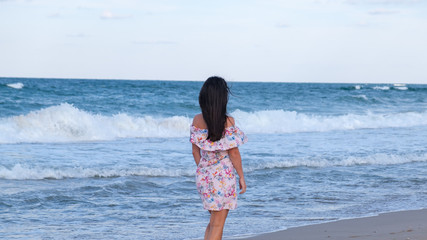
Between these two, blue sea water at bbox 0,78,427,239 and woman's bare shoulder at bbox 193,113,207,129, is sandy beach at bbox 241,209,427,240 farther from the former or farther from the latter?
woman's bare shoulder at bbox 193,113,207,129

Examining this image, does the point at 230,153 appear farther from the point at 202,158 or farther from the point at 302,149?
the point at 302,149

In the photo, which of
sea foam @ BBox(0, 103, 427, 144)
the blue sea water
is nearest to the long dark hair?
the blue sea water

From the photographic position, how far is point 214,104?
3689 mm

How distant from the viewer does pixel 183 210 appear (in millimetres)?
6711

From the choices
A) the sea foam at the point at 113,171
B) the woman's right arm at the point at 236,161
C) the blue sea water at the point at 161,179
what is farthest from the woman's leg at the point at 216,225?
the sea foam at the point at 113,171

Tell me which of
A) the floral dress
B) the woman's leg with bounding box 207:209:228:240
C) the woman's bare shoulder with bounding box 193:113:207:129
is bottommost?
the woman's leg with bounding box 207:209:228:240

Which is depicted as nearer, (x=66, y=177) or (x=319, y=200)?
(x=319, y=200)

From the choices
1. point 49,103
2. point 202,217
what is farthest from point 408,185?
point 49,103

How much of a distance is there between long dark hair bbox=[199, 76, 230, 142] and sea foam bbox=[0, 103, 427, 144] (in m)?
11.4

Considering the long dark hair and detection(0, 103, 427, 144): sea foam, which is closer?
the long dark hair

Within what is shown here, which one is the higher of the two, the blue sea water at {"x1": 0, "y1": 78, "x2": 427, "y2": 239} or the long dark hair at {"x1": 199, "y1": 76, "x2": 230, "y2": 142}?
the long dark hair at {"x1": 199, "y1": 76, "x2": 230, "y2": 142}

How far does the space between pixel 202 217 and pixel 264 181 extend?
264cm

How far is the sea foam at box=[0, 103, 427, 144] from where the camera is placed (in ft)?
51.1

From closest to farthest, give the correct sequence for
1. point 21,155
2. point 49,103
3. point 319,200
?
point 319,200 → point 21,155 → point 49,103
